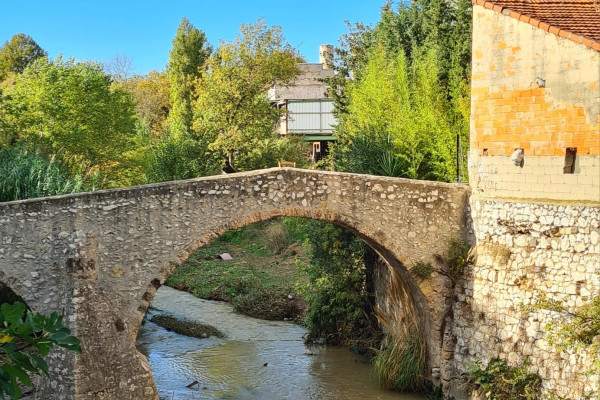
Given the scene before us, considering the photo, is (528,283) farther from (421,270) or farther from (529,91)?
(529,91)

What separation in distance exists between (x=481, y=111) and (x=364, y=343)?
648 cm

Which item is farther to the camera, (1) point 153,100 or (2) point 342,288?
(1) point 153,100

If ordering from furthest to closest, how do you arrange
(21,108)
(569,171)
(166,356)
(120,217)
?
(21,108), (166,356), (120,217), (569,171)

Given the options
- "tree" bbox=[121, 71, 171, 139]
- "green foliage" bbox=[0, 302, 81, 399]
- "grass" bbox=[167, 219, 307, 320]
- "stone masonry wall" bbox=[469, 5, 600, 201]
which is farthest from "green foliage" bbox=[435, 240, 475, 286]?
"tree" bbox=[121, 71, 171, 139]

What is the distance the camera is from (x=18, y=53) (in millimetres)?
40062

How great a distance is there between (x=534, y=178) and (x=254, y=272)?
45.8ft

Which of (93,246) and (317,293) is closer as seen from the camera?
(93,246)

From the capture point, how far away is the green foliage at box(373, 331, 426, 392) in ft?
43.6

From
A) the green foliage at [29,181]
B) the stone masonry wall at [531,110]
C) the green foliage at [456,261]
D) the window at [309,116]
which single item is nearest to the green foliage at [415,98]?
the green foliage at [456,261]

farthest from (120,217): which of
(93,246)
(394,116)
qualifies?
(394,116)

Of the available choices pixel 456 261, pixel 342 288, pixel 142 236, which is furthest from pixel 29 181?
pixel 456 261

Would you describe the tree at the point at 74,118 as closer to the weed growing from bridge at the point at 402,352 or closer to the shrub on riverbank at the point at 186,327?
the shrub on riverbank at the point at 186,327

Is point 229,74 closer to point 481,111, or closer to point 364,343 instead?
point 364,343

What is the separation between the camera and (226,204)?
11688 mm
